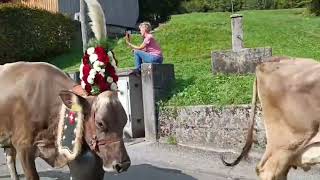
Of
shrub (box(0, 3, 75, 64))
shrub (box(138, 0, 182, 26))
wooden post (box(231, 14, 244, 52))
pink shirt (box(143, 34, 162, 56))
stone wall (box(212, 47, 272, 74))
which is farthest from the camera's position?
shrub (box(138, 0, 182, 26))

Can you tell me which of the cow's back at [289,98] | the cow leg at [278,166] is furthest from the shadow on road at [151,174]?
the cow's back at [289,98]

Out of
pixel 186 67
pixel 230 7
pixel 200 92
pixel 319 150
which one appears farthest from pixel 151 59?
pixel 230 7

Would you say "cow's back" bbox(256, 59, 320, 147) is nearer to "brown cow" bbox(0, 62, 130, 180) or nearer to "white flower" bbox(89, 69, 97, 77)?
"brown cow" bbox(0, 62, 130, 180)

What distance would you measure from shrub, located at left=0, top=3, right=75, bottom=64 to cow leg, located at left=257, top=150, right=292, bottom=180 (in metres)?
14.0

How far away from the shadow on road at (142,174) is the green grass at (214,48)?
4.70ft

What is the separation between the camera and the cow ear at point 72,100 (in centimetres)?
562

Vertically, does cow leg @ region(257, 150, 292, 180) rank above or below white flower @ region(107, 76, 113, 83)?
below

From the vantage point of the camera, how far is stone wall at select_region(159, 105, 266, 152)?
27.6 feet

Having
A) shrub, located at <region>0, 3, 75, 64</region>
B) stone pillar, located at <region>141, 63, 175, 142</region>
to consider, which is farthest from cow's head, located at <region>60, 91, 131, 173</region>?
shrub, located at <region>0, 3, 75, 64</region>

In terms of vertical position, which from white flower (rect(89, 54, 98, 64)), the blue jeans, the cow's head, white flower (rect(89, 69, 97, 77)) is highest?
the blue jeans

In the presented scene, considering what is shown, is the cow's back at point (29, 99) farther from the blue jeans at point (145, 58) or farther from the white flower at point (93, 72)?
the blue jeans at point (145, 58)

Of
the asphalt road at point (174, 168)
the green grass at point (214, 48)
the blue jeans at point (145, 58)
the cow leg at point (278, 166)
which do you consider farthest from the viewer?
the blue jeans at point (145, 58)

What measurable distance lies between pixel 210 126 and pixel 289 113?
3.07 meters

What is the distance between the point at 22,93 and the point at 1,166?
2924 millimetres
